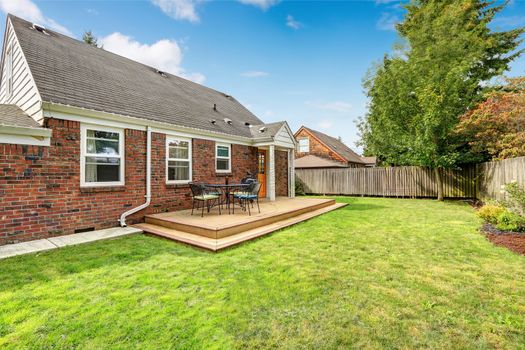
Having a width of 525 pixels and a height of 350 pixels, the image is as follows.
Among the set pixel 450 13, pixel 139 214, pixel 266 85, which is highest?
pixel 450 13

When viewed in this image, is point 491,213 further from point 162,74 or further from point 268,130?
point 162,74

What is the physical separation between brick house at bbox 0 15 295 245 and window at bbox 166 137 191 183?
3 cm

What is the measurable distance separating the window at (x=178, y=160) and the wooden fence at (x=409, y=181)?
11074 millimetres

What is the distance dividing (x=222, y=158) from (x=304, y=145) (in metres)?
17.8

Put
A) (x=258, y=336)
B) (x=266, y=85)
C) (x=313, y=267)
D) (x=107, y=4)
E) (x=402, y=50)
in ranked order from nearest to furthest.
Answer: (x=258, y=336) < (x=313, y=267) < (x=107, y=4) < (x=402, y=50) < (x=266, y=85)

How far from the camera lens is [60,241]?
16.2 ft

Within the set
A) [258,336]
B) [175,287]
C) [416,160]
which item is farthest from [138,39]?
[416,160]

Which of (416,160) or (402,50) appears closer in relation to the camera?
(416,160)

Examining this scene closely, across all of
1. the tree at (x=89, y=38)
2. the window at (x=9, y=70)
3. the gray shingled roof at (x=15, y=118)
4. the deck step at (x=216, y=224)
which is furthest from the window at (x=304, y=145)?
the tree at (x=89, y=38)

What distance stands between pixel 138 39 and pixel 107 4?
4.19m

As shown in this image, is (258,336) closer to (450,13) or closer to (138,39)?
(138,39)

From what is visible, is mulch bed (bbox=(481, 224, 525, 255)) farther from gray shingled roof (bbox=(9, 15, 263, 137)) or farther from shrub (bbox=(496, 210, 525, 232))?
gray shingled roof (bbox=(9, 15, 263, 137))

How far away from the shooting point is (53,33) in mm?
8508

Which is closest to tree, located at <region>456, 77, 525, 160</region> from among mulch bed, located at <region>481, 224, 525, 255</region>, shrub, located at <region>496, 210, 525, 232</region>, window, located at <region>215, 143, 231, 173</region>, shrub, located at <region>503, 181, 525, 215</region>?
shrub, located at <region>503, 181, 525, 215</region>
